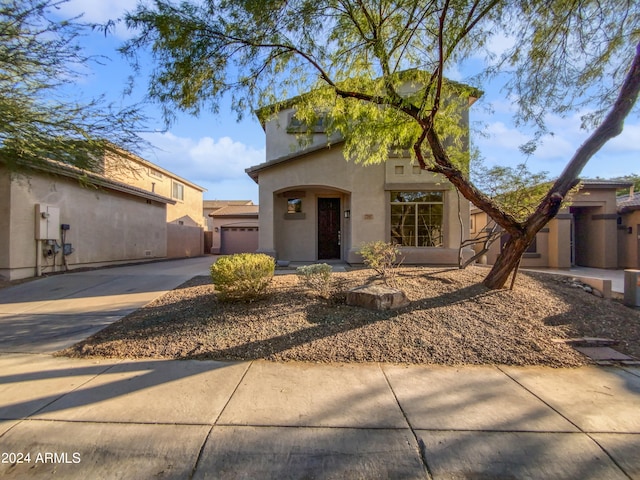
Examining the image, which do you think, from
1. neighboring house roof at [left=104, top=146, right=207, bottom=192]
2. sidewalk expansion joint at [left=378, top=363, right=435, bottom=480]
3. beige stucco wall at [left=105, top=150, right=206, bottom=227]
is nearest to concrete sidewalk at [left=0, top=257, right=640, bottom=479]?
sidewalk expansion joint at [left=378, top=363, right=435, bottom=480]

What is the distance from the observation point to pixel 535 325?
5.68m

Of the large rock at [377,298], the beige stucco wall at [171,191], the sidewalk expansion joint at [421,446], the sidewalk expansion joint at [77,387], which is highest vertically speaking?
the beige stucco wall at [171,191]

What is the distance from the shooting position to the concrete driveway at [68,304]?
A: 5551 mm

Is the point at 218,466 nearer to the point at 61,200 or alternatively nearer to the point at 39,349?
the point at 39,349

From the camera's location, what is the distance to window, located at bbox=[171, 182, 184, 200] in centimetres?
2578

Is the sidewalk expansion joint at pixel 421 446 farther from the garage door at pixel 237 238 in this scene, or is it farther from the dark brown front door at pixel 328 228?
the garage door at pixel 237 238

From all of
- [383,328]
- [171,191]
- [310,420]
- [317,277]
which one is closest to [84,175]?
[317,277]

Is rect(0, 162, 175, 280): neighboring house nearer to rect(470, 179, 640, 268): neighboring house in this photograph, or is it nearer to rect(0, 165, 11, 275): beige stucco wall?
rect(0, 165, 11, 275): beige stucco wall

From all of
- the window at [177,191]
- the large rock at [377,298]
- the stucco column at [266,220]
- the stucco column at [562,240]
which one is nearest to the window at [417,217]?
the stucco column at [266,220]

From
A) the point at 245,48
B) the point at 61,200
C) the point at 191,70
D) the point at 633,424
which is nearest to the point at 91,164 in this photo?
the point at 61,200

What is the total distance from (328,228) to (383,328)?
29.8 ft

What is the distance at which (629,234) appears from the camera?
48.7 feet

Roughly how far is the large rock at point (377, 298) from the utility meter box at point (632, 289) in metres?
4.97

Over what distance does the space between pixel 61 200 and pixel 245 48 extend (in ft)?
30.0
